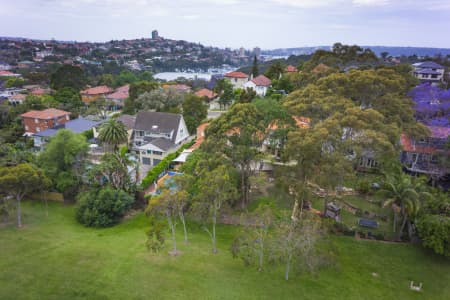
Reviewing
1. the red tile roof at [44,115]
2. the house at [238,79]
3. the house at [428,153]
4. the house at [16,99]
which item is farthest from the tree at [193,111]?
the house at [16,99]

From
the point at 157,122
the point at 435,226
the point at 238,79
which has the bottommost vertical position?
the point at 435,226

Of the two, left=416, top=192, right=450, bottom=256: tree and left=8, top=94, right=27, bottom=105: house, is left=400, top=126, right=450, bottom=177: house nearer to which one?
left=416, top=192, right=450, bottom=256: tree

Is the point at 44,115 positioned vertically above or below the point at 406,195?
above

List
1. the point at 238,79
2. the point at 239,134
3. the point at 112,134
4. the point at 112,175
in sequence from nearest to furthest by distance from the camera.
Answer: the point at 239,134
the point at 112,175
the point at 112,134
the point at 238,79

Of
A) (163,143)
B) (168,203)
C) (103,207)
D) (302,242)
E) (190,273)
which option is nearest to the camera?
(302,242)

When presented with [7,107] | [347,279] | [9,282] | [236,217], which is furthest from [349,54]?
[7,107]

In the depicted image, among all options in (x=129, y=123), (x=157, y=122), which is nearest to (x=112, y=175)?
(x=157, y=122)

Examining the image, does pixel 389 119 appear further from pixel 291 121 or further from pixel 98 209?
pixel 98 209

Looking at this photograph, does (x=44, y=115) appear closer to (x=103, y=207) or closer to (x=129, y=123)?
(x=129, y=123)

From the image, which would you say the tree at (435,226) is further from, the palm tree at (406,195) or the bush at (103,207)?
the bush at (103,207)
